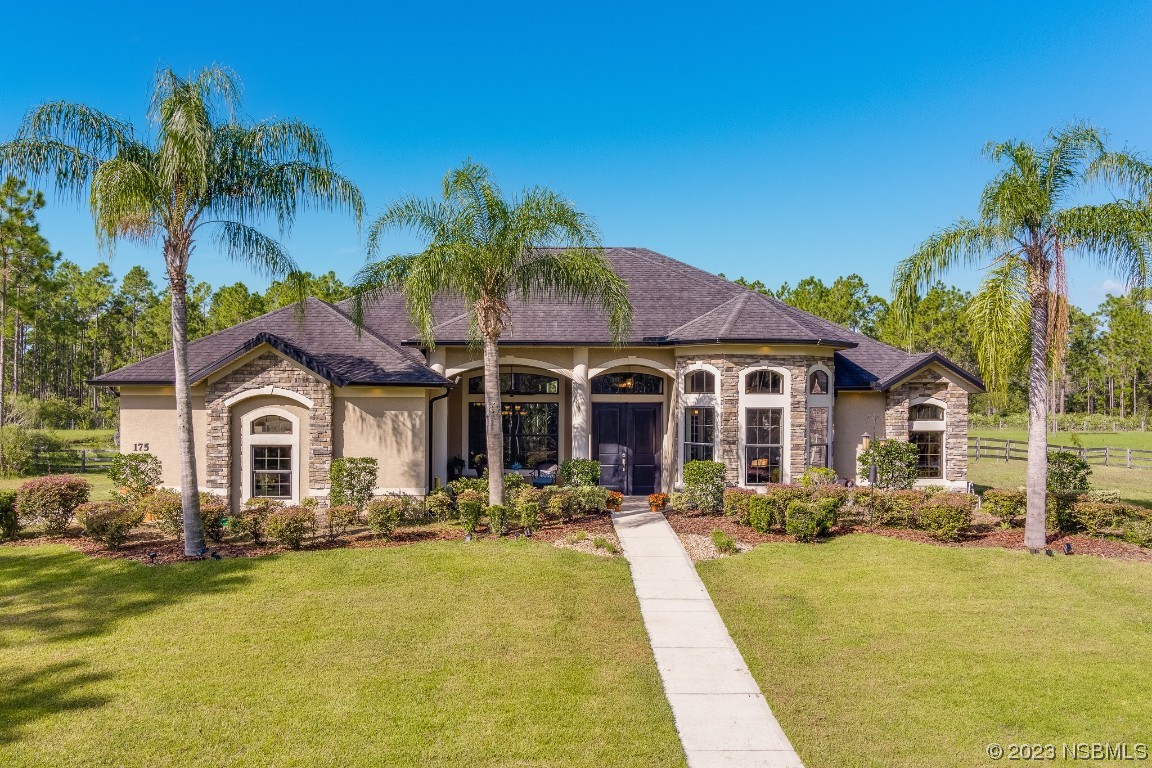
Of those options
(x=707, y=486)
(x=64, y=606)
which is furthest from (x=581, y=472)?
(x=64, y=606)

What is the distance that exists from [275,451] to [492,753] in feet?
36.1

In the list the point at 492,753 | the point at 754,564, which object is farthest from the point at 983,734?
the point at 754,564

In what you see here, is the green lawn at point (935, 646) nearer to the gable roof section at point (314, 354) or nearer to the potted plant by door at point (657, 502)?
the potted plant by door at point (657, 502)

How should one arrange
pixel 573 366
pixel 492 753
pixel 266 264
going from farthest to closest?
pixel 573 366 < pixel 266 264 < pixel 492 753

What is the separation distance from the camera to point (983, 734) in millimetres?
5867

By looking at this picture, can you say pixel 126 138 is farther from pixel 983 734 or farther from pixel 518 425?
pixel 983 734

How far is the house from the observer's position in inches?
571

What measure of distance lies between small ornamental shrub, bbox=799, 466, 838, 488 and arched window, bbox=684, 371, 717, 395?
9.33ft

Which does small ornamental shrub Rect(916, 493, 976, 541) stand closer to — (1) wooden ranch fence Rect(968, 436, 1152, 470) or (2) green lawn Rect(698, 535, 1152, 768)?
(2) green lawn Rect(698, 535, 1152, 768)

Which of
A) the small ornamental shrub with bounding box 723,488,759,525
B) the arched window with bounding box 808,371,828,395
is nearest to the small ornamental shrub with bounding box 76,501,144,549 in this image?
the small ornamental shrub with bounding box 723,488,759,525

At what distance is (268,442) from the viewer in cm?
1448

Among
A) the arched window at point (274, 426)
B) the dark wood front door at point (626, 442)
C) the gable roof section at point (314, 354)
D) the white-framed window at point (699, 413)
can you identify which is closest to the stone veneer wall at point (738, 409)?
the white-framed window at point (699, 413)

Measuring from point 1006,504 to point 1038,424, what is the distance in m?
2.23

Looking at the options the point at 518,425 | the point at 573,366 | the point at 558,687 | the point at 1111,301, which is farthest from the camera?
Result: the point at 1111,301
